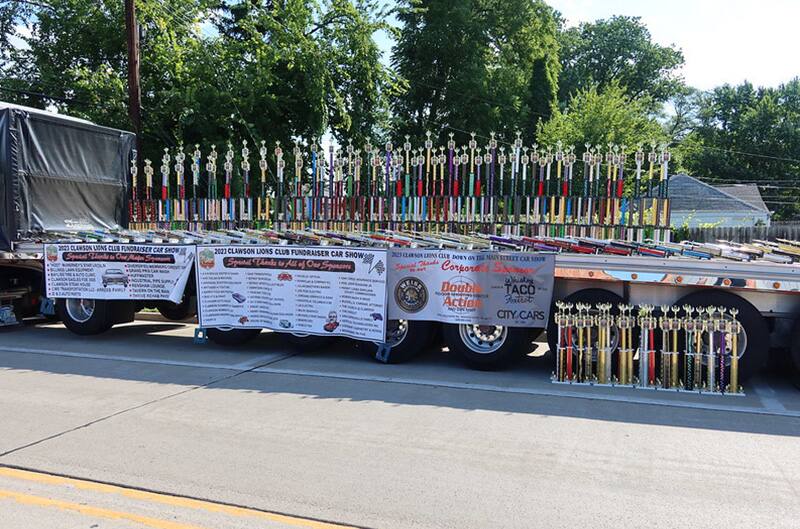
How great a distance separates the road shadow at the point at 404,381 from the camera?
6.64 meters

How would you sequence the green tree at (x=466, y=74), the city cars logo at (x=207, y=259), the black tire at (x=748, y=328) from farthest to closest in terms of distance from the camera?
the green tree at (x=466, y=74) < the city cars logo at (x=207, y=259) < the black tire at (x=748, y=328)

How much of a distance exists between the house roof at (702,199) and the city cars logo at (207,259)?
35530 mm

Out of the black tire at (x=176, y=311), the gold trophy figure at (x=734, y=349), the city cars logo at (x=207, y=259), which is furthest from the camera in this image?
the black tire at (x=176, y=311)

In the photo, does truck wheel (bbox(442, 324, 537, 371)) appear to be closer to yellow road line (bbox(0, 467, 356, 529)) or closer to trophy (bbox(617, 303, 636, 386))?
trophy (bbox(617, 303, 636, 386))

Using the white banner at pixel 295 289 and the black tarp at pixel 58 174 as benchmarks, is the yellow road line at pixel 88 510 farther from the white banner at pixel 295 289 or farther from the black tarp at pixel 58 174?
the black tarp at pixel 58 174

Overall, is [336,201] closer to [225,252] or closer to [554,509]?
[225,252]

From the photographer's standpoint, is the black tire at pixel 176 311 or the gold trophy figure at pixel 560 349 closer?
the gold trophy figure at pixel 560 349

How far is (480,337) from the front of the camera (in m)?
8.62

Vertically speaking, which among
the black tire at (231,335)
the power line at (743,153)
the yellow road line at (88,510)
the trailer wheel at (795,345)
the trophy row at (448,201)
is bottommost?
the yellow road line at (88,510)

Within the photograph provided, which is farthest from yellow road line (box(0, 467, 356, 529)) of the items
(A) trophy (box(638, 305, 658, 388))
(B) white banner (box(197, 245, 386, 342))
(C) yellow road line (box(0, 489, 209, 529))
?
(A) trophy (box(638, 305, 658, 388))

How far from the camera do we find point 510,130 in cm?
3397

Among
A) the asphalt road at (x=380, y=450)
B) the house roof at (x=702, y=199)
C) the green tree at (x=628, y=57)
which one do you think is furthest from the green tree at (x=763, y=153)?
the asphalt road at (x=380, y=450)

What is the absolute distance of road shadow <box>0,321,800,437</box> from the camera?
6.64 metres

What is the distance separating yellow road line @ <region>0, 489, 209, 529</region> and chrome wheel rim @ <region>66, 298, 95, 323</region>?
6800mm
